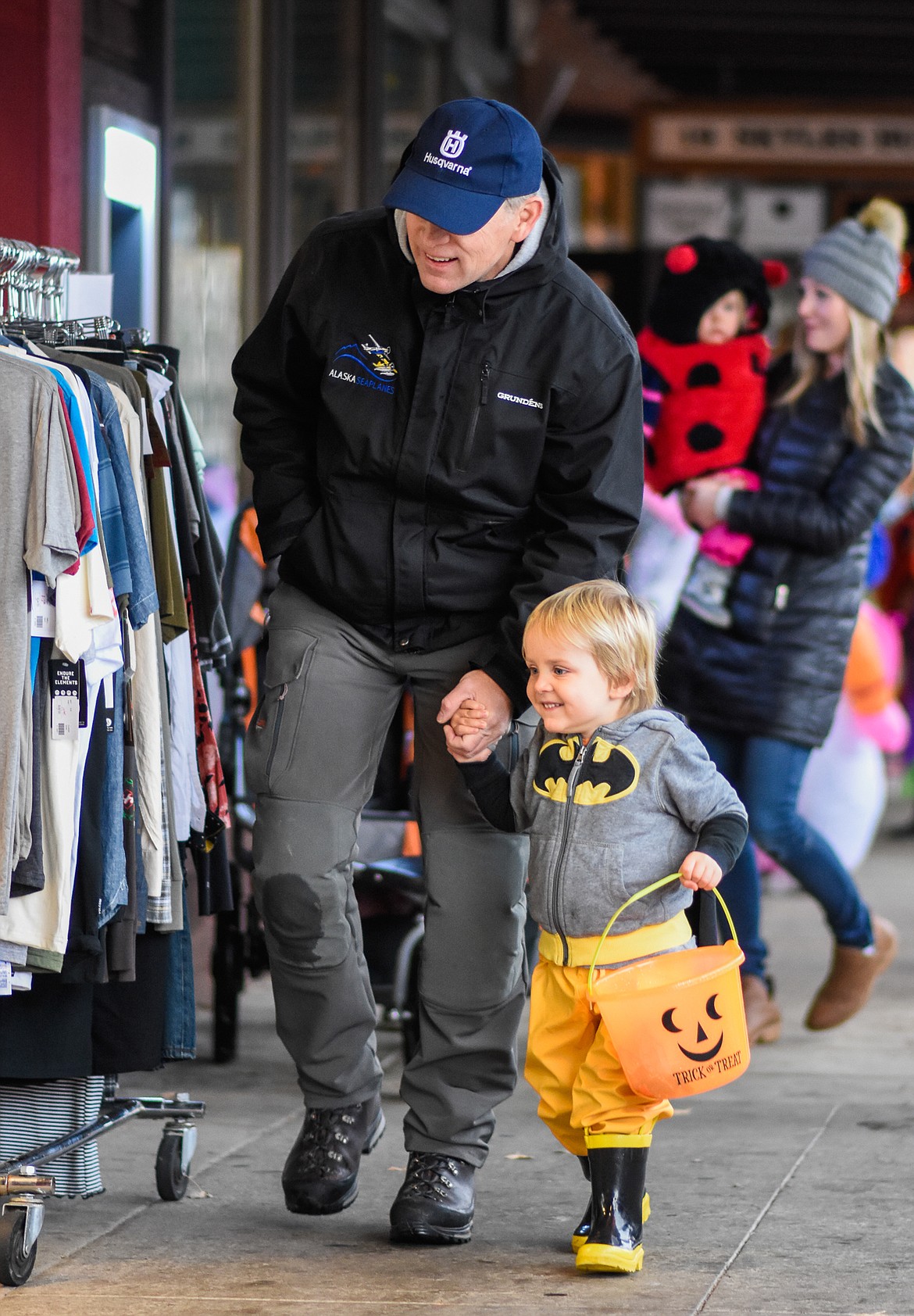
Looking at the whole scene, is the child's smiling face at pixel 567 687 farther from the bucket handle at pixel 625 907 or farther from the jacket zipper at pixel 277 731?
the jacket zipper at pixel 277 731

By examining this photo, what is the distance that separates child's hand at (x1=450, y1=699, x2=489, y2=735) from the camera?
3602 mm

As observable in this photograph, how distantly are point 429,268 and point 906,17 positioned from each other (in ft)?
34.8

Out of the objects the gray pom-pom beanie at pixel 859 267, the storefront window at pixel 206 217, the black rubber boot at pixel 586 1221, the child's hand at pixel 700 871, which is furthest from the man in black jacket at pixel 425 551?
the storefront window at pixel 206 217

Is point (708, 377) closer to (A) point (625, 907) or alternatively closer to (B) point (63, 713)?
(A) point (625, 907)

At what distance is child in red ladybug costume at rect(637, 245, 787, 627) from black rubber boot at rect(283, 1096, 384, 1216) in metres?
2.17

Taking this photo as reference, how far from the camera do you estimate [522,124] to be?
363cm

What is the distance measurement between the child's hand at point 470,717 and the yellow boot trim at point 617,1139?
702 millimetres

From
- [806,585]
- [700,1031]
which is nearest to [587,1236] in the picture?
[700,1031]

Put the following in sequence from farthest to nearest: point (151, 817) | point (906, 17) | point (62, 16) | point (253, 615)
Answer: point (906, 17), point (253, 615), point (62, 16), point (151, 817)

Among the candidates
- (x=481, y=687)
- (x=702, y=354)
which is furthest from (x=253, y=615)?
(x=481, y=687)

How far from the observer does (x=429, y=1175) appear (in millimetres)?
3721

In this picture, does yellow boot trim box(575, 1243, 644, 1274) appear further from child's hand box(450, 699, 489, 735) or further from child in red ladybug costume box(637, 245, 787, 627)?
child in red ladybug costume box(637, 245, 787, 627)

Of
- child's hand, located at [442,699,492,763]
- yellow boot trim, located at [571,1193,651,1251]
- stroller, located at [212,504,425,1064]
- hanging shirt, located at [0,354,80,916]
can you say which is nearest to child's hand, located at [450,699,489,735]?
child's hand, located at [442,699,492,763]

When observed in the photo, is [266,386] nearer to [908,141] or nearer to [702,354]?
[702,354]
